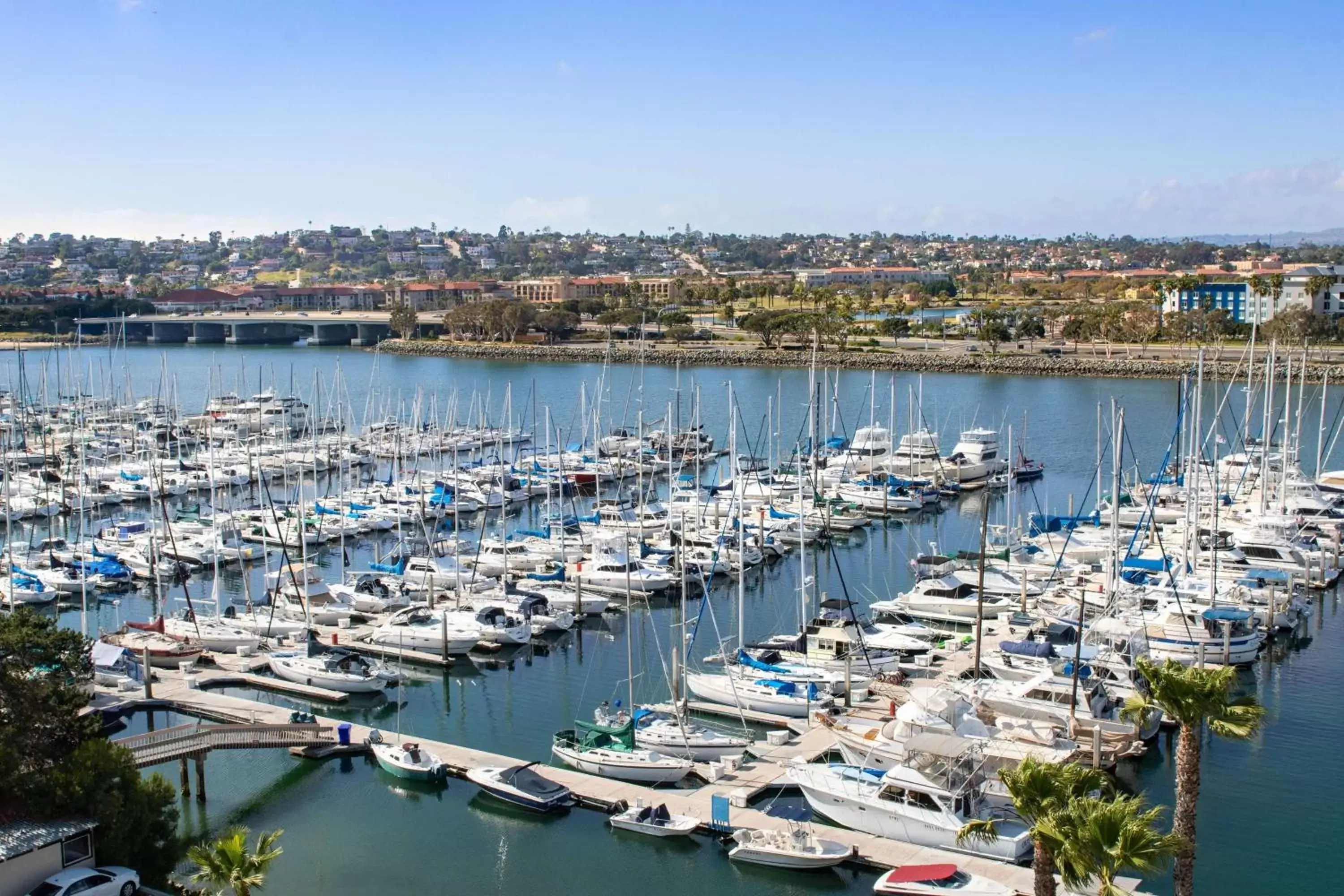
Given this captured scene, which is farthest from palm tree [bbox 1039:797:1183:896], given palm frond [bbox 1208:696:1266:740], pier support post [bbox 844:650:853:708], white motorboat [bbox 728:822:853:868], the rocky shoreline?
the rocky shoreline

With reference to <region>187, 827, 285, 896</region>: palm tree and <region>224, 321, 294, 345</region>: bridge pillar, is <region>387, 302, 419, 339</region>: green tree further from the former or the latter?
<region>187, 827, 285, 896</region>: palm tree

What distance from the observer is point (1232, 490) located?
47.2 metres

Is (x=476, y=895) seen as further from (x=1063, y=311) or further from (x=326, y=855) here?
(x=1063, y=311)

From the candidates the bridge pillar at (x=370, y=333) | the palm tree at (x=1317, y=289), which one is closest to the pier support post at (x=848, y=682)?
the palm tree at (x=1317, y=289)

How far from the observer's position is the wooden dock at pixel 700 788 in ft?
62.5

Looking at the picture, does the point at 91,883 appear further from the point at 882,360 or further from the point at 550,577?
the point at 882,360

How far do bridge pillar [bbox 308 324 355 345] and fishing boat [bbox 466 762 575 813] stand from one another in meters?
131

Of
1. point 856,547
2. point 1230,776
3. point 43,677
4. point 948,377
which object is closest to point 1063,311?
point 948,377

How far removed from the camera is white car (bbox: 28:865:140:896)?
53.0 ft

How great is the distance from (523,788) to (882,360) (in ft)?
276

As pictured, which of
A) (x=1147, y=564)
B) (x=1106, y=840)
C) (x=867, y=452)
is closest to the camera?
(x=1106, y=840)

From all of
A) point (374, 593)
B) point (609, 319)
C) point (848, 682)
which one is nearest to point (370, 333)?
point (609, 319)

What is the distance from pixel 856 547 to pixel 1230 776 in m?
20.2

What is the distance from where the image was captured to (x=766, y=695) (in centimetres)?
2552
